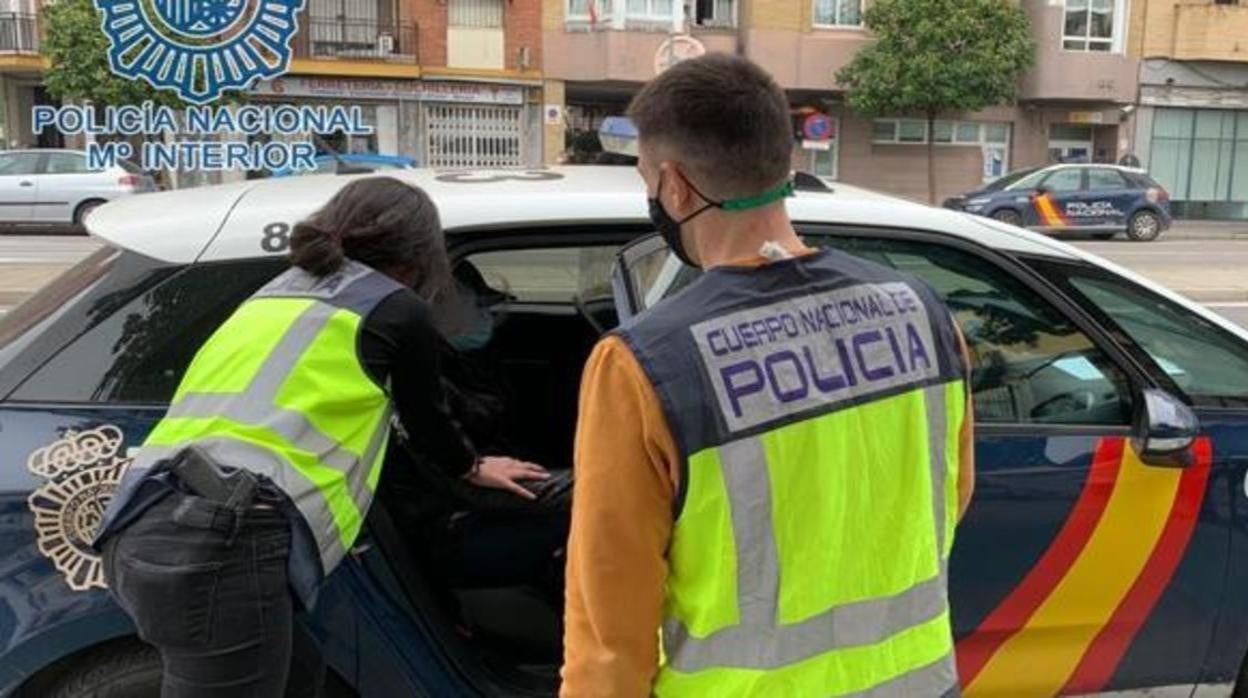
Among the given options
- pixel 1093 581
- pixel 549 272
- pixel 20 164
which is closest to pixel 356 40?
pixel 20 164

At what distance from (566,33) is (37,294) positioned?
2461 centimetres

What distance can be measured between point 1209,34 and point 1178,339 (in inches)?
1163

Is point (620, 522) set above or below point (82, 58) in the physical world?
below

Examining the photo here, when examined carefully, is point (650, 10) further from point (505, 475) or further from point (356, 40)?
point (505, 475)

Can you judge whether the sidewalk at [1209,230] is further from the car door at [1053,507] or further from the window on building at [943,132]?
the car door at [1053,507]

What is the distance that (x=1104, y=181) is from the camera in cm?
2117

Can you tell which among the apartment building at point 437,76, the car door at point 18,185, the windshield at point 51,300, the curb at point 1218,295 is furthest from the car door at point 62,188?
the windshield at point 51,300

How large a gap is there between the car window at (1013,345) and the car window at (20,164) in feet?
62.7

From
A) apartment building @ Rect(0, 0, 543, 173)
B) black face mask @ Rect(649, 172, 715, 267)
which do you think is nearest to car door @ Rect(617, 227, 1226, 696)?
black face mask @ Rect(649, 172, 715, 267)

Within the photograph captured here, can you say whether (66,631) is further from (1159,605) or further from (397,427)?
(1159,605)

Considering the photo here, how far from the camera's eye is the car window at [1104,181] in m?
21.1

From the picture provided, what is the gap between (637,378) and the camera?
131cm

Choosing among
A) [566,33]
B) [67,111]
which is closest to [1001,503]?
[67,111]

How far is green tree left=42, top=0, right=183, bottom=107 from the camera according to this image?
2169 cm
